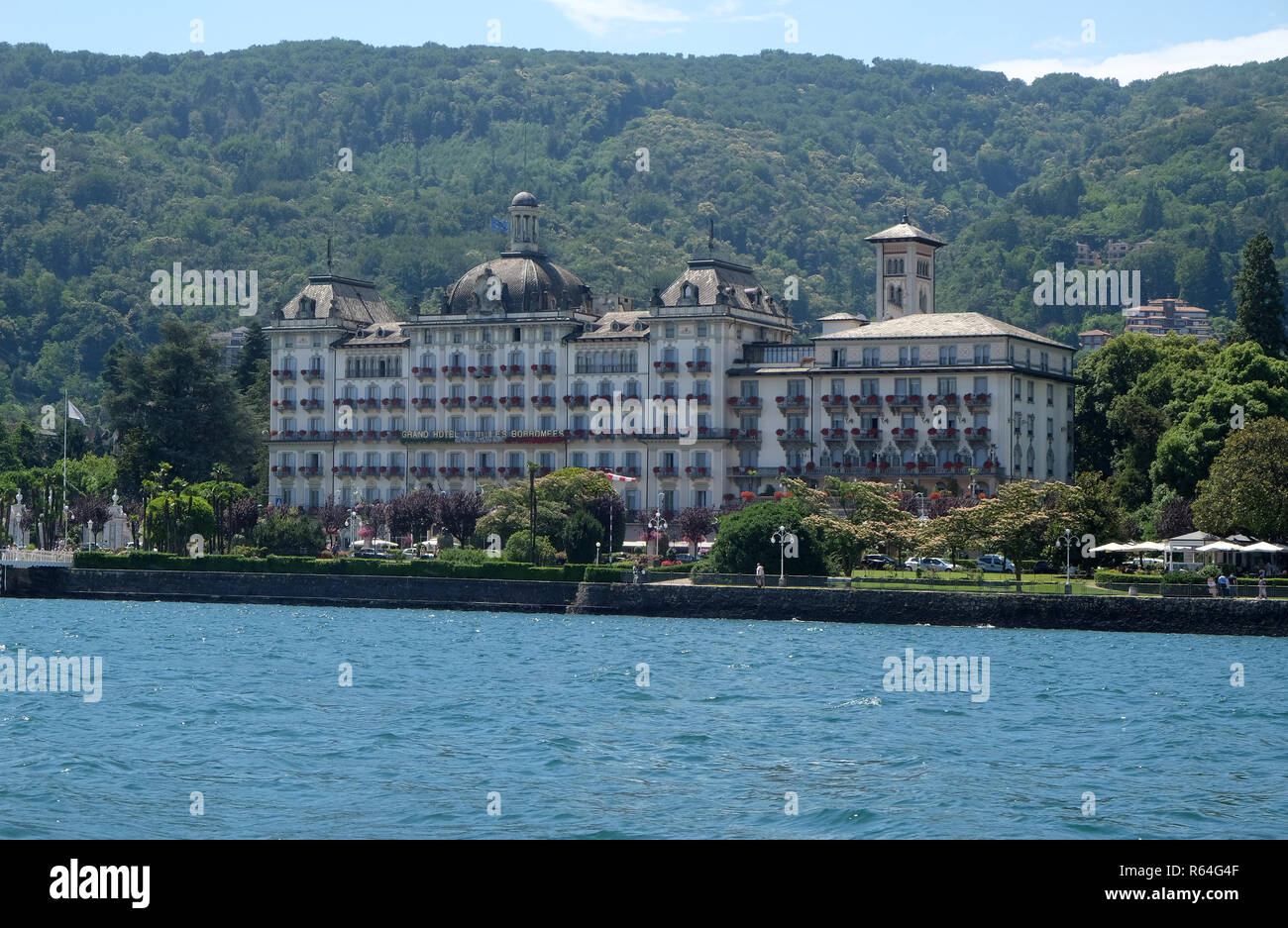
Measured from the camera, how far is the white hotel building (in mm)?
107500

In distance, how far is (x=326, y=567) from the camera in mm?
95938

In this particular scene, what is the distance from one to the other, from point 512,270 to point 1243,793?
306ft

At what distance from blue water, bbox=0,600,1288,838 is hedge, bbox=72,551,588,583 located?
2197 centimetres

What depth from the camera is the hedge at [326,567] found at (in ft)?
299

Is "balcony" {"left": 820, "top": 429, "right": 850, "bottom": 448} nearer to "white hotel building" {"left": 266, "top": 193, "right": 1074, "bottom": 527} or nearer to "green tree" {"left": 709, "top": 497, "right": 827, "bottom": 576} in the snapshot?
"white hotel building" {"left": 266, "top": 193, "right": 1074, "bottom": 527}

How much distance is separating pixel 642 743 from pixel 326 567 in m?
57.9

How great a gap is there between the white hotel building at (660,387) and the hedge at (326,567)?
23.2 metres

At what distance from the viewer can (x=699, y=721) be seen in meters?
44.1

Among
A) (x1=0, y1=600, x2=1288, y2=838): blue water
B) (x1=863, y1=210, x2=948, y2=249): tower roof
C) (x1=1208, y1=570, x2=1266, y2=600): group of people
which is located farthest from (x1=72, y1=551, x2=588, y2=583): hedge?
(x1=863, y1=210, x2=948, y2=249): tower roof

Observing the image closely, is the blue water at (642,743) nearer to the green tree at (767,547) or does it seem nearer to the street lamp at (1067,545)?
the street lamp at (1067,545)

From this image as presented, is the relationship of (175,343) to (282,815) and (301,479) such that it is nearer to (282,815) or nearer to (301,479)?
(301,479)

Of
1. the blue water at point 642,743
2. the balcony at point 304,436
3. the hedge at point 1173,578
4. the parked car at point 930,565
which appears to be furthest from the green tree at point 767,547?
the balcony at point 304,436

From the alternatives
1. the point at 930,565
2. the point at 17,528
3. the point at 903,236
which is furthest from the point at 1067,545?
the point at 17,528

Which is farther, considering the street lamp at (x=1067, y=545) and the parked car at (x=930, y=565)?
the parked car at (x=930, y=565)
